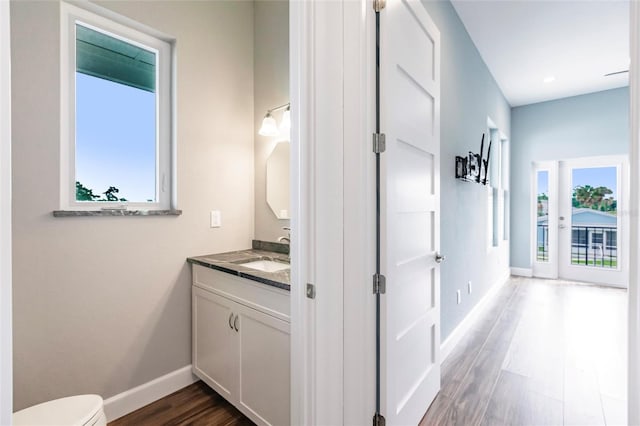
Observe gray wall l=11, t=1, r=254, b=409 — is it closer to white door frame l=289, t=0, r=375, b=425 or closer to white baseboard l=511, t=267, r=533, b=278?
white door frame l=289, t=0, r=375, b=425

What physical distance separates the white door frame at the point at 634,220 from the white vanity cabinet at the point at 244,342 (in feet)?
3.71

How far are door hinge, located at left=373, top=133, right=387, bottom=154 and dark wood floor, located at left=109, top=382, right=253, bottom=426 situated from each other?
160 cm

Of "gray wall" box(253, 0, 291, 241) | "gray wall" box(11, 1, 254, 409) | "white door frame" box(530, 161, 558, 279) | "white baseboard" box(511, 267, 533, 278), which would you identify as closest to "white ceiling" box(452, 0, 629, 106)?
"white door frame" box(530, 161, 558, 279)

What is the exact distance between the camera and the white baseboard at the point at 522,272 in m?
5.20

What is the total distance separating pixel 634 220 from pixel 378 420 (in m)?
1.18

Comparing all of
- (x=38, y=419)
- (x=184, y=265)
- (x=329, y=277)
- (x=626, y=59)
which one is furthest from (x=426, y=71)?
(x=626, y=59)

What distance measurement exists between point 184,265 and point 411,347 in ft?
4.88

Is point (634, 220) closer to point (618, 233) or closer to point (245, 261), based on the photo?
point (245, 261)

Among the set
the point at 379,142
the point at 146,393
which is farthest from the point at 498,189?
the point at 146,393

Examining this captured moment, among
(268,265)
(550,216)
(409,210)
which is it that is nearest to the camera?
(409,210)

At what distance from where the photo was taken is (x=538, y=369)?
224 cm

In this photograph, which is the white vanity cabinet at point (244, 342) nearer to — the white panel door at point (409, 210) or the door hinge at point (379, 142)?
the white panel door at point (409, 210)

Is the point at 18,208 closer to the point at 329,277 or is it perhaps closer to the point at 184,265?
the point at 184,265

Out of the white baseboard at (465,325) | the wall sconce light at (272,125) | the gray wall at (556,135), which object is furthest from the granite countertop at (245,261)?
the gray wall at (556,135)
